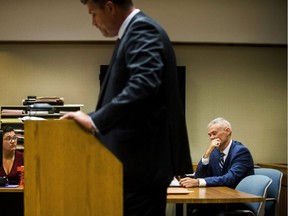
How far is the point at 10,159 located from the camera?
161 inches

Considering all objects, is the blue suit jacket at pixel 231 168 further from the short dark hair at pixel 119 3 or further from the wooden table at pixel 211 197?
the short dark hair at pixel 119 3

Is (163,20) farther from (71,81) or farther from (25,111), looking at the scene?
(25,111)

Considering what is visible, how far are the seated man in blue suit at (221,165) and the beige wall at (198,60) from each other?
6.44ft

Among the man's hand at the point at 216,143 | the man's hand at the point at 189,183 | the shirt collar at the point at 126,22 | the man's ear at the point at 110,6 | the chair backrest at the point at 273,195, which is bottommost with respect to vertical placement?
the chair backrest at the point at 273,195

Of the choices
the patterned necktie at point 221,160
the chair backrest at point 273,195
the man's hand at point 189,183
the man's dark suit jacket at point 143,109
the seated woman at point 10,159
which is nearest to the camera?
the man's dark suit jacket at point 143,109

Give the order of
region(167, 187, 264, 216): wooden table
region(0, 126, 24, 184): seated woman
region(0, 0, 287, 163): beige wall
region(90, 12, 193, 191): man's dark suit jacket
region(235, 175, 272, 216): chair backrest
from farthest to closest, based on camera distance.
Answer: region(0, 0, 287, 163): beige wall < region(0, 126, 24, 184): seated woman < region(235, 175, 272, 216): chair backrest < region(167, 187, 264, 216): wooden table < region(90, 12, 193, 191): man's dark suit jacket

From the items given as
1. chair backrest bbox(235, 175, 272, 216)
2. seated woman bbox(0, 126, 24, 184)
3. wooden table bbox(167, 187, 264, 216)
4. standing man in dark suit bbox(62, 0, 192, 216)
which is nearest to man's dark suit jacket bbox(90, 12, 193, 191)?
standing man in dark suit bbox(62, 0, 192, 216)

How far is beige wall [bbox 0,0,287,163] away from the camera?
213 inches

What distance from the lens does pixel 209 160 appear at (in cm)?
363

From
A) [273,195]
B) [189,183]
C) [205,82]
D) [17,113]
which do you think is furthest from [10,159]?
[205,82]

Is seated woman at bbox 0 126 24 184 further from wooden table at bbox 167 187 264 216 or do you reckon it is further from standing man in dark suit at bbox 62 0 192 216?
standing man in dark suit at bbox 62 0 192 216

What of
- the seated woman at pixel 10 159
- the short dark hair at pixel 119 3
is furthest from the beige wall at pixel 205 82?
the short dark hair at pixel 119 3

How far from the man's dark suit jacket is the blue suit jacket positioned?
194 cm

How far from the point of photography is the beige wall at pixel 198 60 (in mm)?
5402
